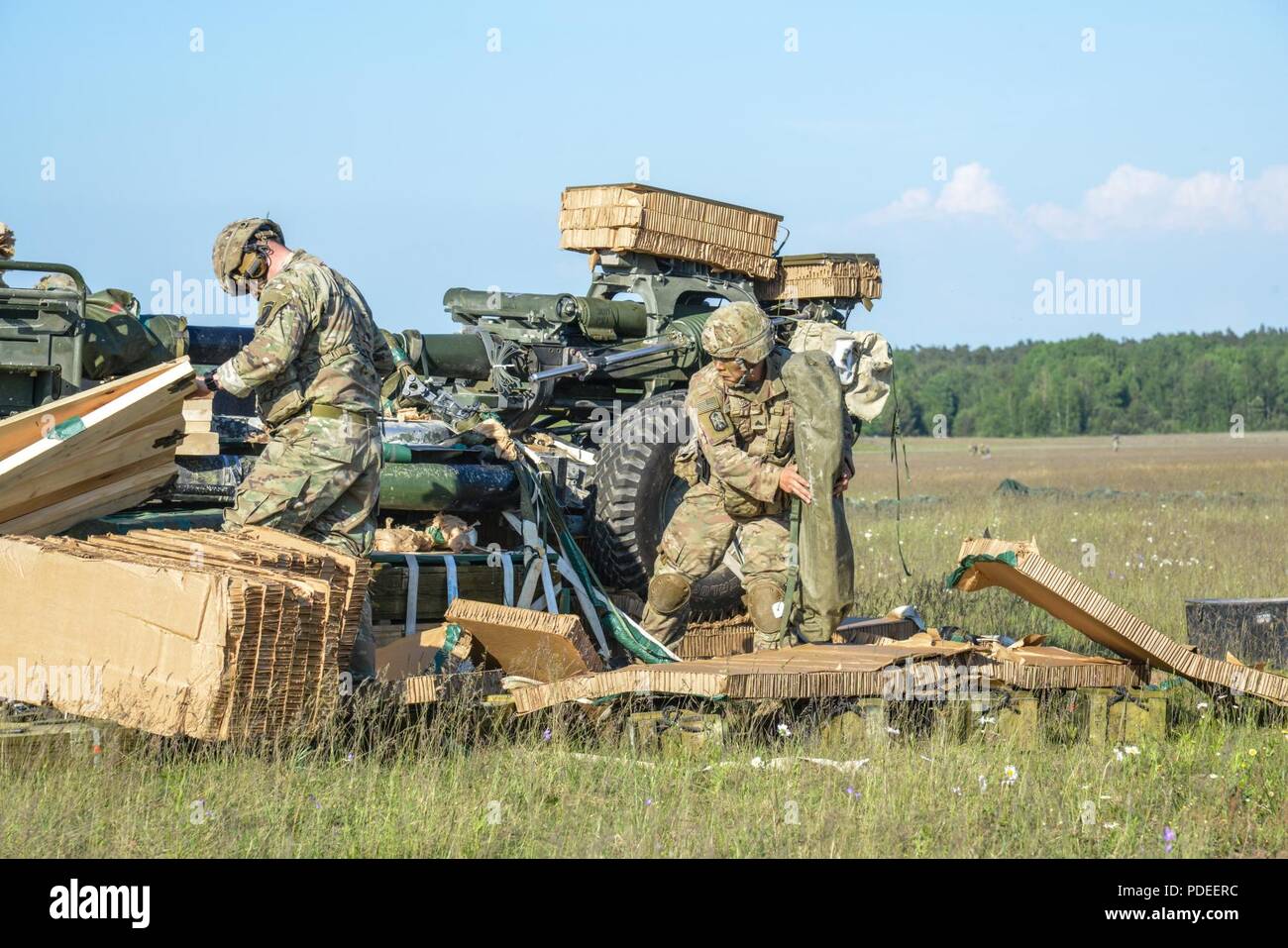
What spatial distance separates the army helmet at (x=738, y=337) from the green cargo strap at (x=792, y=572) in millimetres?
737

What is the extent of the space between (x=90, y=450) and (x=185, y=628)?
1650mm

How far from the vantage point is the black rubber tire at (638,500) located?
9.38 metres

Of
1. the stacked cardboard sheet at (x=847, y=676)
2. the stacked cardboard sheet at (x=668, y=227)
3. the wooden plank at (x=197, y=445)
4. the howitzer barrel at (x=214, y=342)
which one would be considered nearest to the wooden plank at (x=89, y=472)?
the wooden plank at (x=197, y=445)

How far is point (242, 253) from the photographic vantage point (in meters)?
7.38

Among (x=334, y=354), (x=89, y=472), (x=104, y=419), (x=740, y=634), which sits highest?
(x=334, y=354)

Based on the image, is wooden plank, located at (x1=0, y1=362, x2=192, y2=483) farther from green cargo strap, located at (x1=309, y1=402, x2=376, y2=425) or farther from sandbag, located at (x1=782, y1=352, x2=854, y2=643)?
sandbag, located at (x1=782, y1=352, x2=854, y2=643)

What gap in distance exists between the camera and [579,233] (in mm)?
11273

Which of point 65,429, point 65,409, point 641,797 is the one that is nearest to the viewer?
point 641,797

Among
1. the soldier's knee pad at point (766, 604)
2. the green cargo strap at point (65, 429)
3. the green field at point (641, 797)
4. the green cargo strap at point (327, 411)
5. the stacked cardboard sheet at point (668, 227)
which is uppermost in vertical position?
the stacked cardboard sheet at point (668, 227)

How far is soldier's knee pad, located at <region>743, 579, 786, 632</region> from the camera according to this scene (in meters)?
8.10

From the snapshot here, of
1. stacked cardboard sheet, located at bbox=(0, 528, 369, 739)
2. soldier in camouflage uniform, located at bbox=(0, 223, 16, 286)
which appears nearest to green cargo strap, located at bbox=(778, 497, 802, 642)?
stacked cardboard sheet, located at bbox=(0, 528, 369, 739)

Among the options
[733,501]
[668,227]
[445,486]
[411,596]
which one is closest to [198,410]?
[445,486]

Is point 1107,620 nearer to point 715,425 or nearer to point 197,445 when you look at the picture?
point 715,425

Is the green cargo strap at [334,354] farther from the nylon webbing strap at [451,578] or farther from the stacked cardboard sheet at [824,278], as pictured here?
the stacked cardboard sheet at [824,278]
